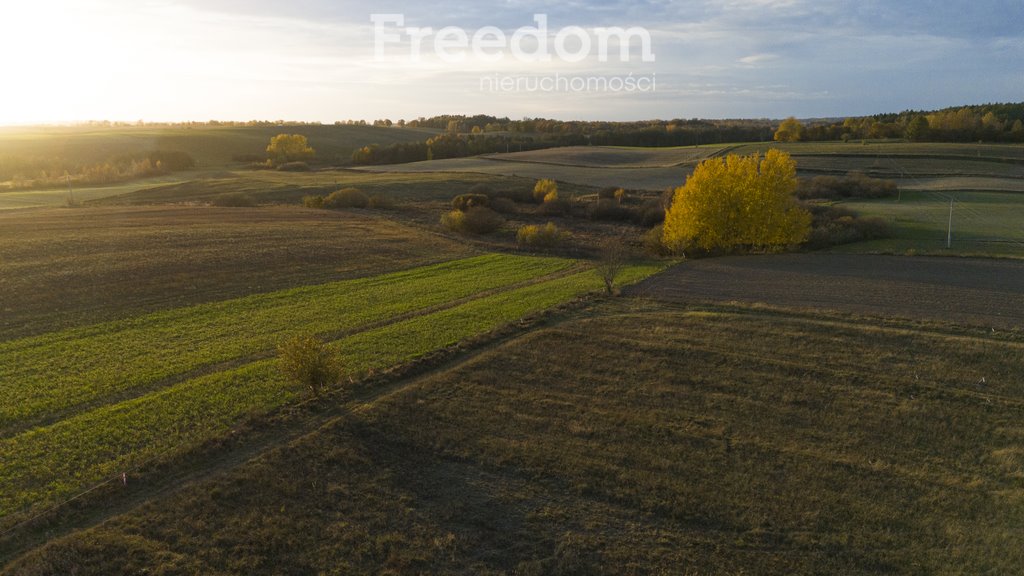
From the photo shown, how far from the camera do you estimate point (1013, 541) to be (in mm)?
12789

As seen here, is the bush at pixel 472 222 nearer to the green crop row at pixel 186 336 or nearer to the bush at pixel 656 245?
the bush at pixel 656 245

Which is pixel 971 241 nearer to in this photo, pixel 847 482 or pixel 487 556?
pixel 847 482

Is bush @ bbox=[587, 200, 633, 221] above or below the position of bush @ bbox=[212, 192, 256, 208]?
below

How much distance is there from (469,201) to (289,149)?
74357 millimetres

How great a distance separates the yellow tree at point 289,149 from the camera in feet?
391

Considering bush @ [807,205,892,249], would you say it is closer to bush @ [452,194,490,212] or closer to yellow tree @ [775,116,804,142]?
bush @ [452,194,490,212]

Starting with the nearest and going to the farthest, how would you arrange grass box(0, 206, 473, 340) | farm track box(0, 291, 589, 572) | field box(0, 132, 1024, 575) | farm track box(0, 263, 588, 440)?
1. farm track box(0, 291, 589, 572)
2. field box(0, 132, 1024, 575)
3. farm track box(0, 263, 588, 440)
4. grass box(0, 206, 473, 340)

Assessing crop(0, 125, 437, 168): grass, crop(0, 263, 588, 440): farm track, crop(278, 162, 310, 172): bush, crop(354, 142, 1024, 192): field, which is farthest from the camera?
crop(0, 125, 437, 168): grass

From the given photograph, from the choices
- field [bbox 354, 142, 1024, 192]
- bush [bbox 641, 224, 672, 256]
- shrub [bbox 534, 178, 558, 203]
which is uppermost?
field [bbox 354, 142, 1024, 192]

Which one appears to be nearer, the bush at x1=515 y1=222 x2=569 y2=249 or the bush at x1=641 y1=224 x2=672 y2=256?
the bush at x1=641 y1=224 x2=672 y2=256

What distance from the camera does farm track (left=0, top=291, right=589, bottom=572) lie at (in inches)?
496

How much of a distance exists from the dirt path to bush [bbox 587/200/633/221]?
1993 cm

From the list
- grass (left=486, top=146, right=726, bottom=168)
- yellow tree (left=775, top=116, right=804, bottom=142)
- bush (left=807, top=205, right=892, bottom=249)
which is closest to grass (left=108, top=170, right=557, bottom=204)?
grass (left=486, top=146, right=726, bottom=168)

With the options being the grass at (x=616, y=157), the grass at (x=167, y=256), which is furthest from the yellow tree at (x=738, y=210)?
the grass at (x=616, y=157)
